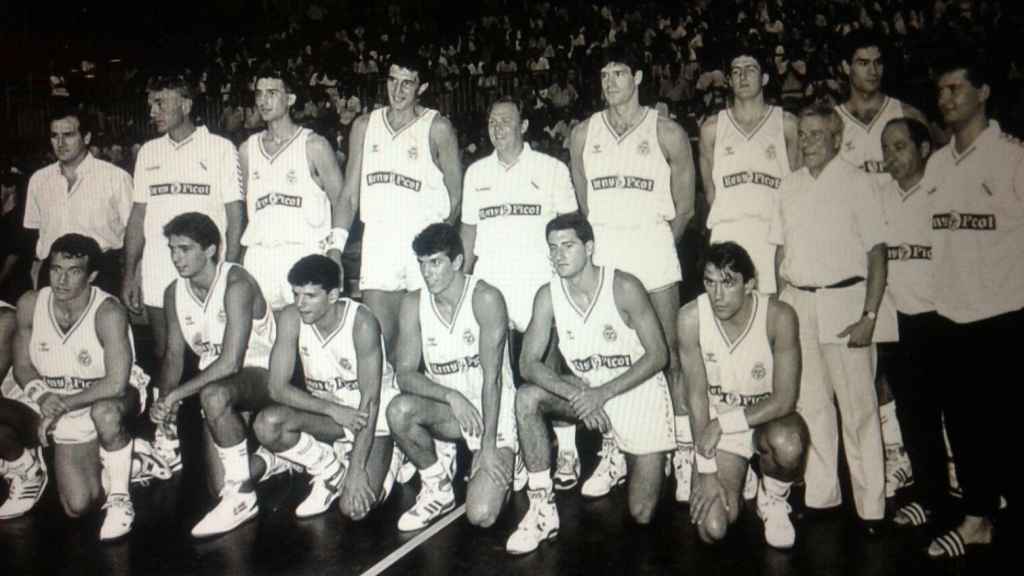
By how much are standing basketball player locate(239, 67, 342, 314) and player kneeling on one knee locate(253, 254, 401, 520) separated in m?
0.57

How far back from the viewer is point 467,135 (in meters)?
8.82

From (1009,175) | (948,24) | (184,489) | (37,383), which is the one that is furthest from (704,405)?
(948,24)

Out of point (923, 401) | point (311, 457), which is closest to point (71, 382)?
point (311, 457)

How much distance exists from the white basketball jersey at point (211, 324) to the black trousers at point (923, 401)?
3066 mm

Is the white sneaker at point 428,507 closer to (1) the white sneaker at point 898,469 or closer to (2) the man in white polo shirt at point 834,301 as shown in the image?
(2) the man in white polo shirt at point 834,301

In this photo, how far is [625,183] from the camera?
448cm

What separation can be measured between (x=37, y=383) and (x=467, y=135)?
517 cm

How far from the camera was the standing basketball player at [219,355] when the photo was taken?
13.6 feet

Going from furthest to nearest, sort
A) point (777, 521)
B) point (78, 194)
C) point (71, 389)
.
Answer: point (78, 194) < point (71, 389) < point (777, 521)

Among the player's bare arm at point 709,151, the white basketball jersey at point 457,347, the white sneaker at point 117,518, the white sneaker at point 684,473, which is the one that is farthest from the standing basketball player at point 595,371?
the white sneaker at point 117,518

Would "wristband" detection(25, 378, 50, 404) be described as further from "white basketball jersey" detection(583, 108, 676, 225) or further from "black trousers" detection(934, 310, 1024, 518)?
"black trousers" detection(934, 310, 1024, 518)

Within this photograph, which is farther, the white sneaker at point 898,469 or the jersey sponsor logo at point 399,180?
the jersey sponsor logo at point 399,180

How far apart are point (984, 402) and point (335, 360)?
2.88 meters

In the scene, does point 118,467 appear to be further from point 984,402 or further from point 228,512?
point 984,402
